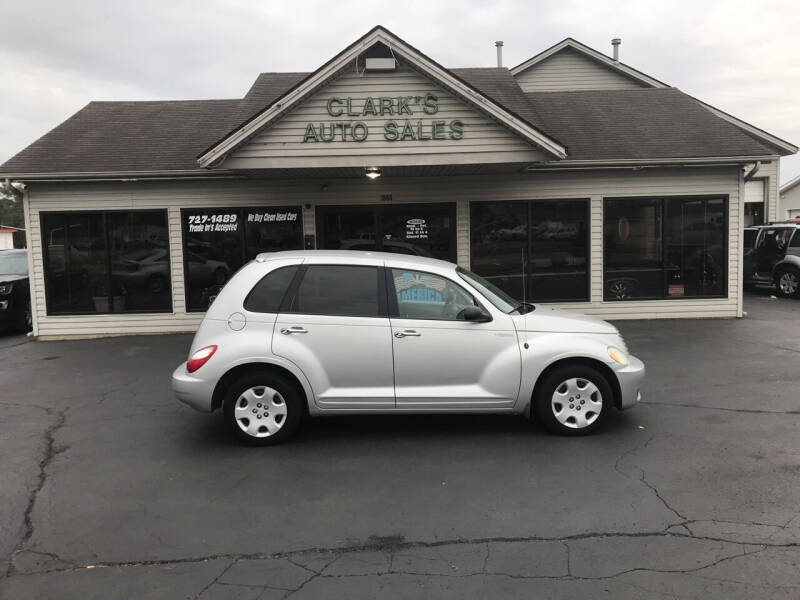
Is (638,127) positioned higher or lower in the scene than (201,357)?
higher

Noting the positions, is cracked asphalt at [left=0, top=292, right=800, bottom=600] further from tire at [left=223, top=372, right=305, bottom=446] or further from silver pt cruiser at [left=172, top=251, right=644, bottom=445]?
silver pt cruiser at [left=172, top=251, right=644, bottom=445]

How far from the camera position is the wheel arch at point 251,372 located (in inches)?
221

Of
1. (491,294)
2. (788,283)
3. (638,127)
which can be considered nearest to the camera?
(491,294)

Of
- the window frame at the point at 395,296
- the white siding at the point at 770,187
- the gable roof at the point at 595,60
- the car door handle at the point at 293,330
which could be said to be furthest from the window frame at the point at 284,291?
the white siding at the point at 770,187

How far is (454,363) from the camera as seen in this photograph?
18.4ft

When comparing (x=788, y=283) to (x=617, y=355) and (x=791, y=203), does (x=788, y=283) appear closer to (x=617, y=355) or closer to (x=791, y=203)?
(x=617, y=355)

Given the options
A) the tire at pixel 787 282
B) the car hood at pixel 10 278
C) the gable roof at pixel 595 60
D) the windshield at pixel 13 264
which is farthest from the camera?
the gable roof at pixel 595 60

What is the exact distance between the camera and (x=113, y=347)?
37.2 ft

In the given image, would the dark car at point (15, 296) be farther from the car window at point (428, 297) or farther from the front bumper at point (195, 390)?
the car window at point (428, 297)

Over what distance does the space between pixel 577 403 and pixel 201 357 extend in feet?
11.0

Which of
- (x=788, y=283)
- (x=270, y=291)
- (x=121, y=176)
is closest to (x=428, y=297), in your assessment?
(x=270, y=291)

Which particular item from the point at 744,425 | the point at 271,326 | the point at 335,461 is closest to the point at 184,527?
the point at 335,461

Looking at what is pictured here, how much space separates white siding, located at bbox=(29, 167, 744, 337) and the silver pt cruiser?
6917mm

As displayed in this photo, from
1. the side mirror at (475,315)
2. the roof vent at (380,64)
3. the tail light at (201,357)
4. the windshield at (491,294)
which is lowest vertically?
the tail light at (201,357)
